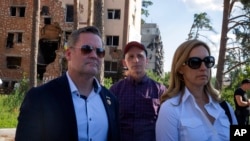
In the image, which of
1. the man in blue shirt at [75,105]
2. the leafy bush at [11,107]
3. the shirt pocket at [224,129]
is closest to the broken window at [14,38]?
the leafy bush at [11,107]

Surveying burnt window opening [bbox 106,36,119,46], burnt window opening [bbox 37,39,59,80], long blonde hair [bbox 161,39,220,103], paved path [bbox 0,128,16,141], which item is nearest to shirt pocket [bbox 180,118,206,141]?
long blonde hair [bbox 161,39,220,103]

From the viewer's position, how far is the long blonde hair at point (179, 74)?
11.1 ft

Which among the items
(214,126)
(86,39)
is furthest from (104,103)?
(214,126)

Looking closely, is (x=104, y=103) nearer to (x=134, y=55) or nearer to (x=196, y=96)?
(x=196, y=96)

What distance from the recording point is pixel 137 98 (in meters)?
4.28

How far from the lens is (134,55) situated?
4391 millimetres

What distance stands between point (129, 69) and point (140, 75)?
139 mm

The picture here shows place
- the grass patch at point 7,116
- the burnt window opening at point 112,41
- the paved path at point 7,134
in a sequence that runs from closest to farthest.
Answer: the paved path at point 7,134
the grass patch at point 7,116
the burnt window opening at point 112,41

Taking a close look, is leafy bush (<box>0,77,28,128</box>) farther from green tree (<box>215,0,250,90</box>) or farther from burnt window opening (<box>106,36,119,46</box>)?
burnt window opening (<box>106,36,119,46</box>)

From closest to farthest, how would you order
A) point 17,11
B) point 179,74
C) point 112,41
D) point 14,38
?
1. point 179,74
2. point 112,41
3. point 14,38
4. point 17,11

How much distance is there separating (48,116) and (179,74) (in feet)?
3.38

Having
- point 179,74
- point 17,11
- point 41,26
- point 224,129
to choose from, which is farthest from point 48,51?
point 17,11

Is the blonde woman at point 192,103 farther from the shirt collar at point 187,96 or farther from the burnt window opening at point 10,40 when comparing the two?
the burnt window opening at point 10,40

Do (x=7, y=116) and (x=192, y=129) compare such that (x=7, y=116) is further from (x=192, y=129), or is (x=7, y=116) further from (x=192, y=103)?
(x=192, y=129)
